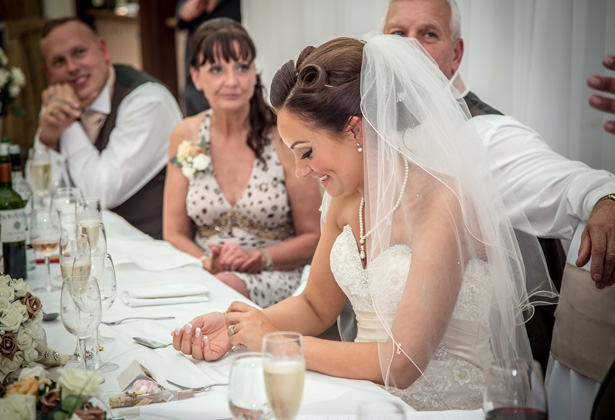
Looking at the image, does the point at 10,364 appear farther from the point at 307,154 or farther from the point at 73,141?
the point at 73,141

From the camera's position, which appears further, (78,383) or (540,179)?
(540,179)

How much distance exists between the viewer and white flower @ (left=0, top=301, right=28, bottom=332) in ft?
3.91

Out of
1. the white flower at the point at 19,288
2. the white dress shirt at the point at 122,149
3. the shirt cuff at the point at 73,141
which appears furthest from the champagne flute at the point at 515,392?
the shirt cuff at the point at 73,141

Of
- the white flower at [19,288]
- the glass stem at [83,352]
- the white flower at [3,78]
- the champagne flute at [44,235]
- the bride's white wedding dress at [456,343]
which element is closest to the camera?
the white flower at [19,288]

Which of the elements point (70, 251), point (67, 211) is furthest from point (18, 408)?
point (67, 211)

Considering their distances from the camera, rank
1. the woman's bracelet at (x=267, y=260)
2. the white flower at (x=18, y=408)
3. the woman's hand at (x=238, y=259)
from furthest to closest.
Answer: the woman's bracelet at (x=267, y=260) → the woman's hand at (x=238, y=259) → the white flower at (x=18, y=408)

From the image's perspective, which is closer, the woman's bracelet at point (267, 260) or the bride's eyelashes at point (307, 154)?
the bride's eyelashes at point (307, 154)

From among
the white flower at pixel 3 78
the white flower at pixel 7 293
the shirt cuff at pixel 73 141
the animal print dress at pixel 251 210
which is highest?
the white flower at pixel 3 78

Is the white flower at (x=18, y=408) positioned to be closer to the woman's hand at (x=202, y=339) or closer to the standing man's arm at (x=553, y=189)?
the woman's hand at (x=202, y=339)

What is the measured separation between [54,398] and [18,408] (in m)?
0.06

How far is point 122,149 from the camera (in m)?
3.94

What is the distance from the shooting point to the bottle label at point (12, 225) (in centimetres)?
200

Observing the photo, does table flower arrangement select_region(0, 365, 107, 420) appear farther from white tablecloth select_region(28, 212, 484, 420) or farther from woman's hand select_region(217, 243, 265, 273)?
woman's hand select_region(217, 243, 265, 273)

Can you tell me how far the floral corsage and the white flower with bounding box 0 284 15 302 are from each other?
74.9 inches
